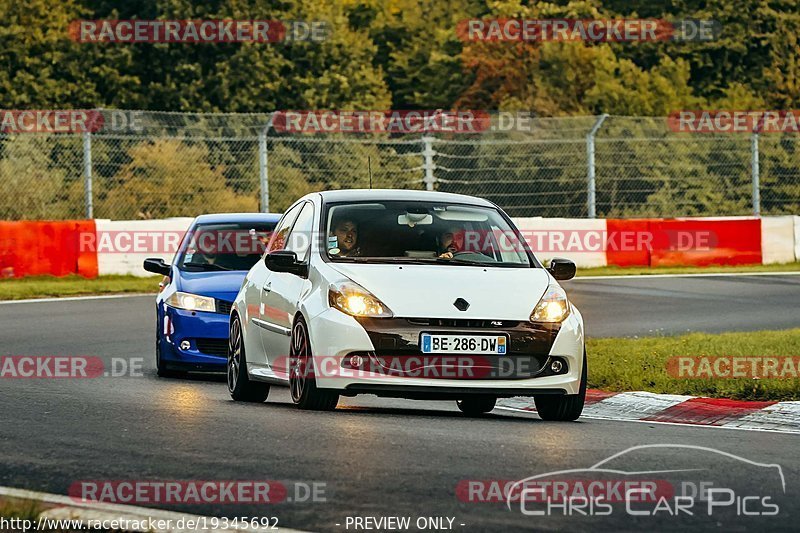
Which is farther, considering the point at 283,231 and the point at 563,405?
the point at 283,231

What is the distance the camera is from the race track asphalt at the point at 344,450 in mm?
6742

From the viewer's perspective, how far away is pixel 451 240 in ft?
36.1

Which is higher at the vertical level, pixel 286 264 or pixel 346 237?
pixel 346 237

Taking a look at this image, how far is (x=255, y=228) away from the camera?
1516cm

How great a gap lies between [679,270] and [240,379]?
18553 millimetres

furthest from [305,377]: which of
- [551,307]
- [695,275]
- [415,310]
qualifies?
[695,275]

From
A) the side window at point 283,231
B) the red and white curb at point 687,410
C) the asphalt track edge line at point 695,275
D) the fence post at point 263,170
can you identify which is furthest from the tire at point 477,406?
the fence post at point 263,170

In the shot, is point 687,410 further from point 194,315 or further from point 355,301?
point 194,315

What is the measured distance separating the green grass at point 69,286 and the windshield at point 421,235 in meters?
13.6

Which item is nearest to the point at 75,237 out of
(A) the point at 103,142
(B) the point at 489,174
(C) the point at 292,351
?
(A) the point at 103,142

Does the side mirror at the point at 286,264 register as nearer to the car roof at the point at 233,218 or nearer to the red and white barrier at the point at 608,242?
the car roof at the point at 233,218

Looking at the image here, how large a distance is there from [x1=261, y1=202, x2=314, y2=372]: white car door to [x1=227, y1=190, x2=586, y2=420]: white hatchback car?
0.01 meters

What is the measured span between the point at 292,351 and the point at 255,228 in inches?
184

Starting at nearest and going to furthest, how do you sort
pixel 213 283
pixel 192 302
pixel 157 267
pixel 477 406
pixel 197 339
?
1. pixel 477 406
2. pixel 197 339
3. pixel 192 302
4. pixel 213 283
5. pixel 157 267
